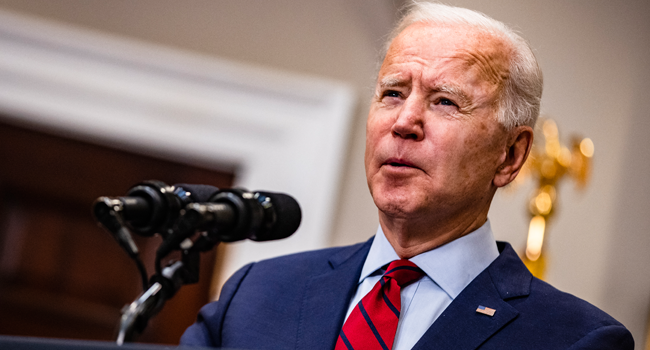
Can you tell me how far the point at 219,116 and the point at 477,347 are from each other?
165 cm

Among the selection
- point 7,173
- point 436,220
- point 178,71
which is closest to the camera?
point 436,220

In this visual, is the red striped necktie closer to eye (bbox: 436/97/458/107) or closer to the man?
the man

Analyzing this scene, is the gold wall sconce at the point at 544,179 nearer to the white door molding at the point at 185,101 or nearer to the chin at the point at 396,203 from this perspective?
the white door molding at the point at 185,101

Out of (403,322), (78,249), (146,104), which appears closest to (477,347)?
(403,322)

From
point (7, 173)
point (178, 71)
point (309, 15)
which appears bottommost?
point (7, 173)

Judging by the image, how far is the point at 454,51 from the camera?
1189mm

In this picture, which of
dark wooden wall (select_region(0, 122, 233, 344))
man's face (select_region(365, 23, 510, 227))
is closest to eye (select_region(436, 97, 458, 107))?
man's face (select_region(365, 23, 510, 227))

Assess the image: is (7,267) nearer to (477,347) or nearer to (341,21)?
(341,21)

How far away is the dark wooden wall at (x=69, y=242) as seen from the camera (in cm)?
252

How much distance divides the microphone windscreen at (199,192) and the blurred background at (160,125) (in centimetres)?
137

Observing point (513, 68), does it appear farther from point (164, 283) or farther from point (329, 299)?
point (164, 283)

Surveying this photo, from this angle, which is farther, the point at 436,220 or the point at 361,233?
the point at 361,233

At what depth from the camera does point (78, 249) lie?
259 centimetres

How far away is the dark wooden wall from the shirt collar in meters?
1.43
